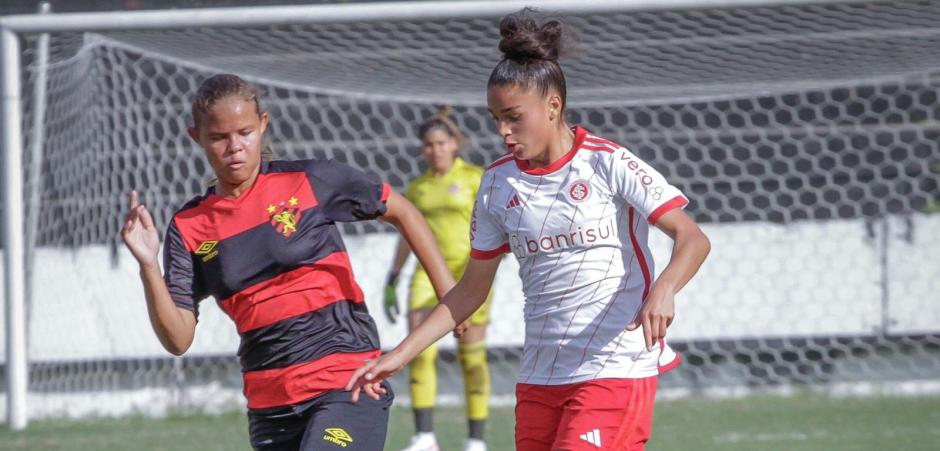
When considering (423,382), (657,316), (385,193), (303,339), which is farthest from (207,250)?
(423,382)

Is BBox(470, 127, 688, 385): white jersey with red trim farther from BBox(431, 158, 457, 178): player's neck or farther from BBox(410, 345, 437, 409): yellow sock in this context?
BBox(431, 158, 457, 178): player's neck

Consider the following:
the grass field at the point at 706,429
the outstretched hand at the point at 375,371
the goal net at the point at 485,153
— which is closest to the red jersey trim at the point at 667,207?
the outstretched hand at the point at 375,371

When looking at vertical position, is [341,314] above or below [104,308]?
above

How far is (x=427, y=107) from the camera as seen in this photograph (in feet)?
31.4

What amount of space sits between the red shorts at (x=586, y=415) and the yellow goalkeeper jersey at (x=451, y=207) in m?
3.88

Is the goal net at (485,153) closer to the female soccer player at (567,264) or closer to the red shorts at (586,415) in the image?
the female soccer player at (567,264)

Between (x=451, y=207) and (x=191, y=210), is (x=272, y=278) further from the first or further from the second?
Result: (x=451, y=207)

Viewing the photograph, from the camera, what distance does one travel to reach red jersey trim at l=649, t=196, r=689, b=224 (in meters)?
3.25

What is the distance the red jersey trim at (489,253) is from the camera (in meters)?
3.56

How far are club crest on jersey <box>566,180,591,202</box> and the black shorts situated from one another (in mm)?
838

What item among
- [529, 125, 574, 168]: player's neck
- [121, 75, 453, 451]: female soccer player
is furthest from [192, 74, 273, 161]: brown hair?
[529, 125, 574, 168]: player's neck

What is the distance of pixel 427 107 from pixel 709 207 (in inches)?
90.8

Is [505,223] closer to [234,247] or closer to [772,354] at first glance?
[234,247]

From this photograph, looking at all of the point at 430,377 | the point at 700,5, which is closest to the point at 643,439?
the point at 430,377
